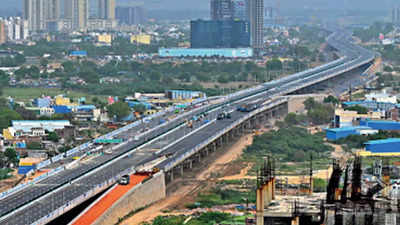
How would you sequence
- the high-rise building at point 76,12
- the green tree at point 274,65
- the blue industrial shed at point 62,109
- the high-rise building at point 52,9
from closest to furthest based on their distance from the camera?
the blue industrial shed at point 62,109 → the green tree at point 274,65 → the high-rise building at point 52,9 → the high-rise building at point 76,12

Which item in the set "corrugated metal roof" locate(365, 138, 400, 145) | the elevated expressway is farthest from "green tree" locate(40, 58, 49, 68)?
"corrugated metal roof" locate(365, 138, 400, 145)

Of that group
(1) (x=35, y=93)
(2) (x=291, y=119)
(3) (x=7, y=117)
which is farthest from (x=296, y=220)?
(1) (x=35, y=93)

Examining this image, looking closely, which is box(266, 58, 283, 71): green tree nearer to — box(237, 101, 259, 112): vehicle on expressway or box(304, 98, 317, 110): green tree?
box(304, 98, 317, 110): green tree

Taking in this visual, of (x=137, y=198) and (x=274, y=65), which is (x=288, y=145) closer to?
(x=137, y=198)

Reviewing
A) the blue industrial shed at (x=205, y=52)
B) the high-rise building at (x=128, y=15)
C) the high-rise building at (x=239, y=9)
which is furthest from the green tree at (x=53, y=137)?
the high-rise building at (x=128, y=15)

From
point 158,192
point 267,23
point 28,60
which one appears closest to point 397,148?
point 158,192

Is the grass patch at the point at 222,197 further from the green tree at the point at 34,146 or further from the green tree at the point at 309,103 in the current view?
the green tree at the point at 309,103
